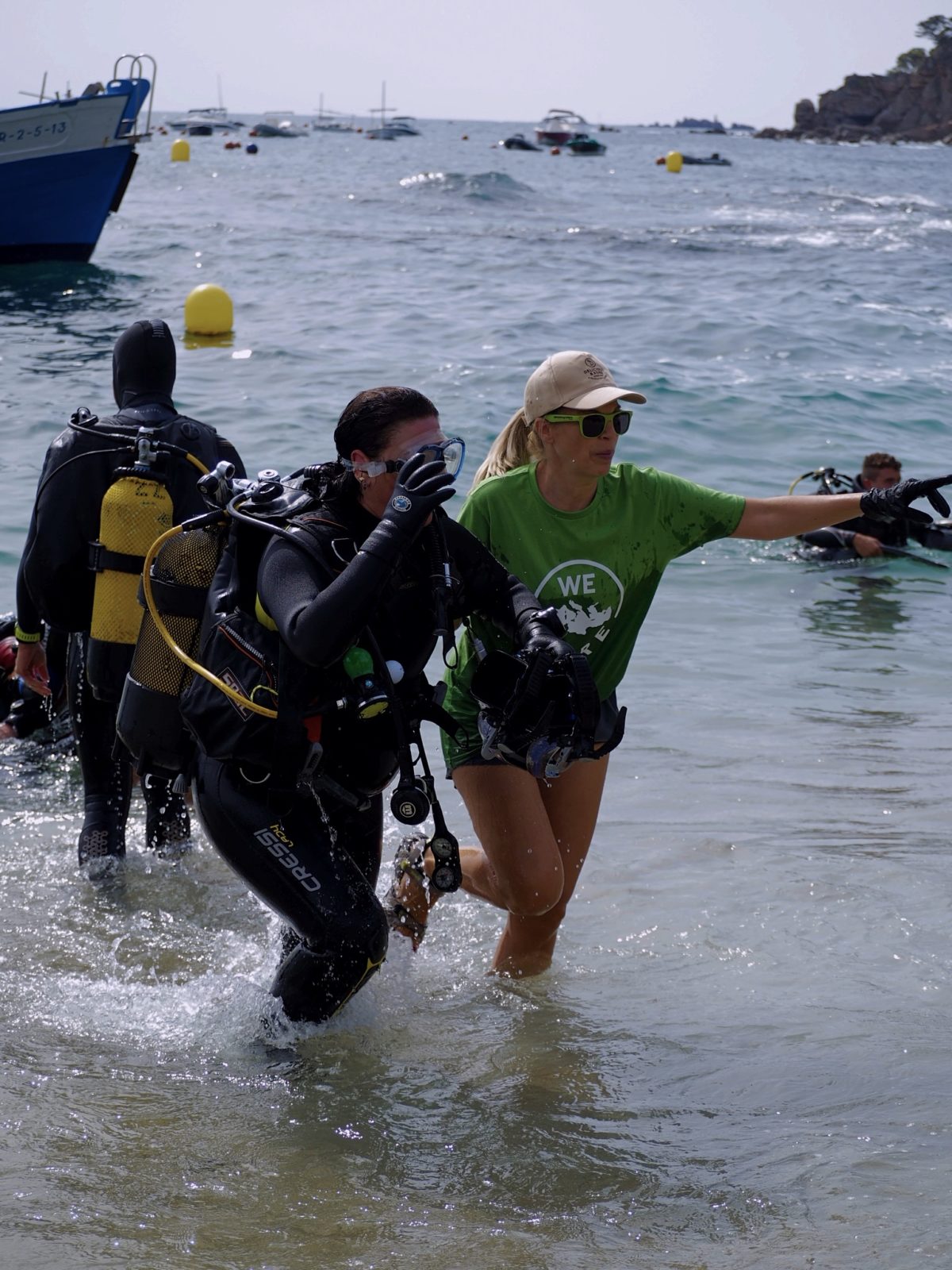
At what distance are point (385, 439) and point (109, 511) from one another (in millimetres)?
1509

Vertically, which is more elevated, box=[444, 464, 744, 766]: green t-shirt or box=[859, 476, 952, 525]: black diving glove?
box=[859, 476, 952, 525]: black diving glove

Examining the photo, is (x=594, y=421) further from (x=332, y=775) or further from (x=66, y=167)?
(x=66, y=167)

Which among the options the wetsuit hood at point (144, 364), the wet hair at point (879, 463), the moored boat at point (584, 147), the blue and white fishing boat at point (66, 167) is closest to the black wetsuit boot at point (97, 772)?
the wetsuit hood at point (144, 364)

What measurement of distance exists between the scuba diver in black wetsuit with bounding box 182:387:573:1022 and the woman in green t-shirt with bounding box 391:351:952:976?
0.28m

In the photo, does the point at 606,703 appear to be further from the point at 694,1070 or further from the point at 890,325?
the point at 890,325

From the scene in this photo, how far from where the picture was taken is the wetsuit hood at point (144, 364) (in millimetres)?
4789

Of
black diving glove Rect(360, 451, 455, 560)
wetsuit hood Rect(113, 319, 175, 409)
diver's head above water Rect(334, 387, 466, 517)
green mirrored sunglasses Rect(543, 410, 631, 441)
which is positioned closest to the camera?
black diving glove Rect(360, 451, 455, 560)

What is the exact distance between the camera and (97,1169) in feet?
10.5

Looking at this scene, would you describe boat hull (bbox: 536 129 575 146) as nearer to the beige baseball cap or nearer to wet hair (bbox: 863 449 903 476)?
wet hair (bbox: 863 449 903 476)

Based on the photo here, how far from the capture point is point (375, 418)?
3281 mm

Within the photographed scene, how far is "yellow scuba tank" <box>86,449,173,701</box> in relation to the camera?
4.44m

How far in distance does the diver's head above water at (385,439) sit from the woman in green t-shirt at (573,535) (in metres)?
0.52

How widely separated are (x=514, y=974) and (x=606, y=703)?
3.13ft

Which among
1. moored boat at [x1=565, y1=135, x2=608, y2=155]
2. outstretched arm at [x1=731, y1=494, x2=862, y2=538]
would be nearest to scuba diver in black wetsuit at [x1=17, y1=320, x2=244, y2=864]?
outstretched arm at [x1=731, y1=494, x2=862, y2=538]
